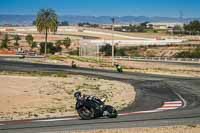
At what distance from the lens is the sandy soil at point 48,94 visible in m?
35.9

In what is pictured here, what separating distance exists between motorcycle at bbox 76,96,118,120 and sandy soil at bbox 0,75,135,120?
12.6 feet

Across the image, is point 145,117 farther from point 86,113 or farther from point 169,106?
point 169,106

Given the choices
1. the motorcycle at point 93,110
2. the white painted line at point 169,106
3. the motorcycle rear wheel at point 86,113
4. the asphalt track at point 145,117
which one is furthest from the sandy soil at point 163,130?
the white painted line at point 169,106

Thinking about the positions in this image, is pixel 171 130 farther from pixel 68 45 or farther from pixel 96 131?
pixel 68 45

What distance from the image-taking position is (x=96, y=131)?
24000 millimetres

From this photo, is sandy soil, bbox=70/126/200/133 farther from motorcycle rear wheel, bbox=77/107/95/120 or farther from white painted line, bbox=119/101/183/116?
white painted line, bbox=119/101/183/116

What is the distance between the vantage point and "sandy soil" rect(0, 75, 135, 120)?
118 feet

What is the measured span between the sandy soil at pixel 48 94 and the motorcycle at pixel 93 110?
3846 millimetres

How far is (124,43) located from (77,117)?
155246 millimetres

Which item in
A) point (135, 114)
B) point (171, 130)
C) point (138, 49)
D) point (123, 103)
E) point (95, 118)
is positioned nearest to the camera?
point (171, 130)

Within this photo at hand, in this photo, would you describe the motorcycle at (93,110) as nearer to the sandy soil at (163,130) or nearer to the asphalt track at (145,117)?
the asphalt track at (145,117)

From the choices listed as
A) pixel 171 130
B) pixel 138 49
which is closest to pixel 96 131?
pixel 171 130

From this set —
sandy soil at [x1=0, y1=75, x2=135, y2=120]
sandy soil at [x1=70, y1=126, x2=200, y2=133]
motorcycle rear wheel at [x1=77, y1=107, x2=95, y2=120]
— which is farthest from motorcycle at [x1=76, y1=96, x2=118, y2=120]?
sandy soil at [x1=70, y1=126, x2=200, y2=133]

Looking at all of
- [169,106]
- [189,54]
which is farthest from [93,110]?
[189,54]
